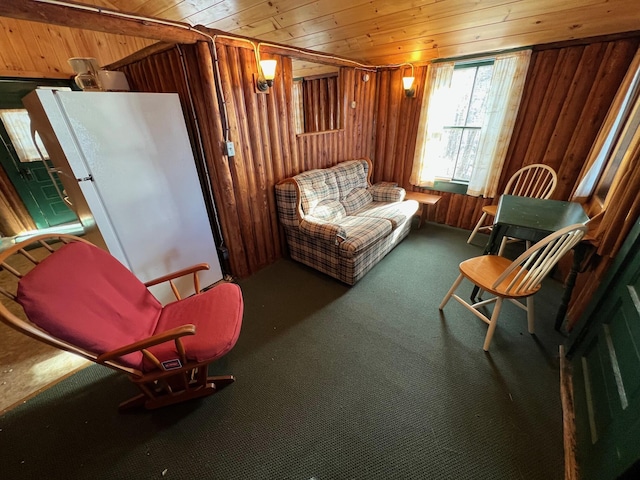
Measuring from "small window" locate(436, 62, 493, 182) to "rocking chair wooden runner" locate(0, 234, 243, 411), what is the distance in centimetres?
335

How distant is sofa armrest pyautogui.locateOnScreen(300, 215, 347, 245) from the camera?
2.32 metres

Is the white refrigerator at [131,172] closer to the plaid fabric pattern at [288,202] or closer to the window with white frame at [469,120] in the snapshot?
the plaid fabric pattern at [288,202]

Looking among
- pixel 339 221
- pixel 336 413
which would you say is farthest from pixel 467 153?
pixel 336 413

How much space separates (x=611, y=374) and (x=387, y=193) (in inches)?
106

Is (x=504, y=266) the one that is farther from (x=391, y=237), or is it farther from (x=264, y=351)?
(x=264, y=351)

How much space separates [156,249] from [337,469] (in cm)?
197

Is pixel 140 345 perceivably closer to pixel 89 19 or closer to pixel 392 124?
pixel 89 19

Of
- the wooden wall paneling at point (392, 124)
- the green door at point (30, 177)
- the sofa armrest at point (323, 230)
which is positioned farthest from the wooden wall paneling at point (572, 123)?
the green door at point (30, 177)

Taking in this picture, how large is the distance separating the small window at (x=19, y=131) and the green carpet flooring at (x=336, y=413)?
3737 mm

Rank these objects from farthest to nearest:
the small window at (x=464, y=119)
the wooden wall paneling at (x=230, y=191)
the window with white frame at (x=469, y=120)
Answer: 1. the small window at (x=464, y=119)
2. the window with white frame at (x=469, y=120)
3. the wooden wall paneling at (x=230, y=191)

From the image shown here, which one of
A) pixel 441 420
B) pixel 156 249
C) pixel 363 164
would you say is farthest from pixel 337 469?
pixel 363 164

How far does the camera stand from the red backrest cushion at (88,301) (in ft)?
3.43

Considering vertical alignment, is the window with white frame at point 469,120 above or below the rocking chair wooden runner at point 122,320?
above

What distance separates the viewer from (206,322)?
146 centimetres
